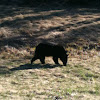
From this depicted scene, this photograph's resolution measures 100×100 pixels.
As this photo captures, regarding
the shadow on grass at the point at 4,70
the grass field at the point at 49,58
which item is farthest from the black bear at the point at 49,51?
the shadow on grass at the point at 4,70

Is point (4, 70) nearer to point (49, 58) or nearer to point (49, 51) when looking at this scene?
point (49, 51)

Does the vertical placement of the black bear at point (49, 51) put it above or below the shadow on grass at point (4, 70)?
above

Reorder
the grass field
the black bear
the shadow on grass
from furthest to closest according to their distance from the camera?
the black bear < the shadow on grass < the grass field

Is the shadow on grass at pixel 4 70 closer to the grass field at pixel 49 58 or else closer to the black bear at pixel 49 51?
the grass field at pixel 49 58

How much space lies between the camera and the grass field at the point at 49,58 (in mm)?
6477

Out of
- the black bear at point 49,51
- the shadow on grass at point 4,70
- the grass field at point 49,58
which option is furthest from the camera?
the black bear at point 49,51

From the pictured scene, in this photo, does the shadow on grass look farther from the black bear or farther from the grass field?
the black bear

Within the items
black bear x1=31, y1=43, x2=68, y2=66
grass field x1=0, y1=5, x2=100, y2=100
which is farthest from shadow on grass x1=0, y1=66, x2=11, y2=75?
black bear x1=31, y1=43, x2=68, y2=66

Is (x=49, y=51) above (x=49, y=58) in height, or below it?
above

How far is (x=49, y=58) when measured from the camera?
10320 millimetres

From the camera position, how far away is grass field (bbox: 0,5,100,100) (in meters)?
6.48

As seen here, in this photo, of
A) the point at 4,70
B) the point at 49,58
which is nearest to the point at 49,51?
the point at 49,58

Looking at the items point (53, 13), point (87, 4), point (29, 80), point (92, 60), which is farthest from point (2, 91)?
point (87, 4)

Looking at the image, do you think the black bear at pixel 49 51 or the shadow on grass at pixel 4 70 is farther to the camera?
the black bear at pixel 49 51
